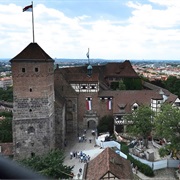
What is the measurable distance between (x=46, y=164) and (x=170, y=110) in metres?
10.7

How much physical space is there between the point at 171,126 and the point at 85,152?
27.5 ft

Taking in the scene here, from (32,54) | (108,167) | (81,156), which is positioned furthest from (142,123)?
(32,54)

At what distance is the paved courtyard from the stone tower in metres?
2.69

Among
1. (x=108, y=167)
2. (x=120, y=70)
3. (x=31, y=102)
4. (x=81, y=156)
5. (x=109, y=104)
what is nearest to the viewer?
(x=108, y=167)

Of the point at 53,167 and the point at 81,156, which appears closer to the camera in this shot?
the point at 53,167

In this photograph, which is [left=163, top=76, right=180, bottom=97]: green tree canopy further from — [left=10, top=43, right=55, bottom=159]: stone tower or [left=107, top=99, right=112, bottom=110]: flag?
[left=10, top=43, right=55, bottom=159]: stone tower

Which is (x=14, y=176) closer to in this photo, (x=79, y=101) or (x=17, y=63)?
(x=17, y=63)

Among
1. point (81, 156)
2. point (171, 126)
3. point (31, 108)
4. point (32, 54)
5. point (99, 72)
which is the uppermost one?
point (32, 54)

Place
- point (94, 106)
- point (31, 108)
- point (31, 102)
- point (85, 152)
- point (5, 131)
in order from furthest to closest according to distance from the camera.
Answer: point (94, 106) → point (5, 131) → point (85, 152) → point (31, 108) → point (31, 102)

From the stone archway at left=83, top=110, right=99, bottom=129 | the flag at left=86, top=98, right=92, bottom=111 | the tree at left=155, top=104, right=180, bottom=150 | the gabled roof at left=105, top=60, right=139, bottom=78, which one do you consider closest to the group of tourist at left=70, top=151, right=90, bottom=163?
the tree at left=155, top=104, right=180, bottom=150

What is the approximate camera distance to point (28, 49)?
26.6 m

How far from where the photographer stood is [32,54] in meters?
26.3

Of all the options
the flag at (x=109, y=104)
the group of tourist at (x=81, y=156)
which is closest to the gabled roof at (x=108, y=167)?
the group of tourist at (x=81, y=156)

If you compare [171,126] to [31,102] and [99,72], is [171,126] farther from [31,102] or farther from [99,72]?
[99,72]
